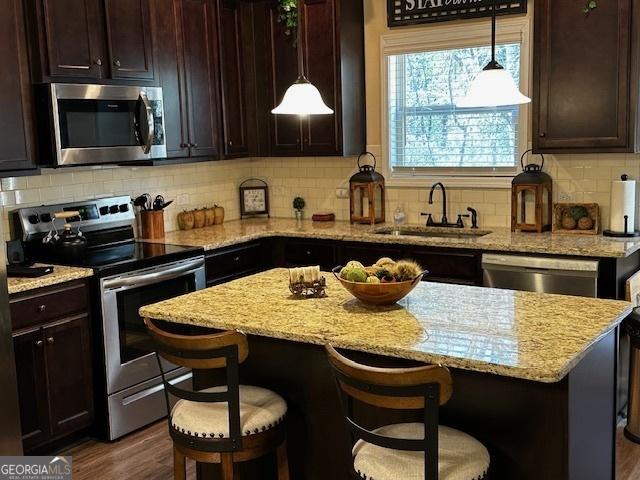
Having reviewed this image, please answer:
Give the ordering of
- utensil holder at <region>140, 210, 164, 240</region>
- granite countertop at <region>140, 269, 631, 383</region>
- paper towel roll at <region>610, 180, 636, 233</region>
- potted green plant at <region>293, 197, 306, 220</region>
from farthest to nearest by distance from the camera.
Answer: potted green plant at <region>293, 197, 306, 220</region> → utensil holder at <region>140, 210, 164, 240</region> → paper towel roll at <region>610, 180, 636, 233</region> → granite countertop at <region>140, 269, 631, 383</region>

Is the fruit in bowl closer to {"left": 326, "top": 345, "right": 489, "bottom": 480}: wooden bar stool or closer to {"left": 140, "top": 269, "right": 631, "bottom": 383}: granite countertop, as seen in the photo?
{"left": 140, "top": 269, "right": 631, "bottom": 383}: granite countertop

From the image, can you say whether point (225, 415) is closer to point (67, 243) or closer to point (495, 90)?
point (495, 90)

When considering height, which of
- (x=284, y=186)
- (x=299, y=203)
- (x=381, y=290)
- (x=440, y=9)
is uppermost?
(x=440, y=9)

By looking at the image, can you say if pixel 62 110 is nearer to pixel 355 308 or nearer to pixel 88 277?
pixel 88 277

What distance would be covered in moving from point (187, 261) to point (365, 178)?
1.51 meters

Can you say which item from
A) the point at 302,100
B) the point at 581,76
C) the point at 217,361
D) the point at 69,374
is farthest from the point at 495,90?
the point at 69,374

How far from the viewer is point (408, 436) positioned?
7.75 ft

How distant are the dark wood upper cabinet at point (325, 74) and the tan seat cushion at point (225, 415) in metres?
2.93

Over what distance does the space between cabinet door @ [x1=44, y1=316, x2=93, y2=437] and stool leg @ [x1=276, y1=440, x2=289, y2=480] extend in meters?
1.66

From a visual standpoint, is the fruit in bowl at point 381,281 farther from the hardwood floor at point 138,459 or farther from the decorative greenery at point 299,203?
the decorative greenery at point 299,203

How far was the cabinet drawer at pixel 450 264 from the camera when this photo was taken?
14.8ft

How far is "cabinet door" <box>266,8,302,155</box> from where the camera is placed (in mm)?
5473

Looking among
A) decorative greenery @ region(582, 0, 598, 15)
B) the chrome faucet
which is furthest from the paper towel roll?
the chrome faucet

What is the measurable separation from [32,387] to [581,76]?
3.44 metres
